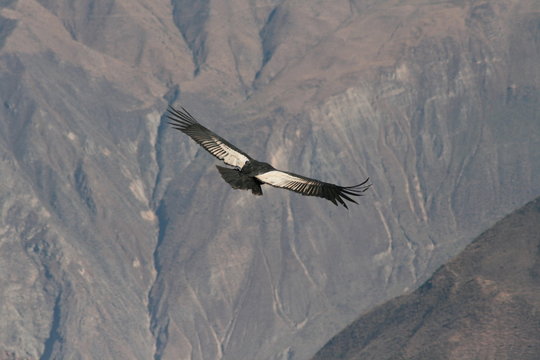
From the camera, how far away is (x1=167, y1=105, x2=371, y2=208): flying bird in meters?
52.7

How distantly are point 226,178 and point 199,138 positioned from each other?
2.35 metres

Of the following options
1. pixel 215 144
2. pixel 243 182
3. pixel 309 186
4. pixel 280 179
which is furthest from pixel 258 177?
pixel 215 144

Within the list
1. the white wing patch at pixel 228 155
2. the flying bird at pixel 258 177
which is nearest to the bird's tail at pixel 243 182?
the flying bird at pixel 258 177

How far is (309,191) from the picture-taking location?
5269 centimetres

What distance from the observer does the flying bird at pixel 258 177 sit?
52.7 m

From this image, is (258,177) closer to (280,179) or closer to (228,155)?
(280,179)

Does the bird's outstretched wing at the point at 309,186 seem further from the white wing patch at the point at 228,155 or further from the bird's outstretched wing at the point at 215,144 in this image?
the bird's outstretched wing at the point at 215,144

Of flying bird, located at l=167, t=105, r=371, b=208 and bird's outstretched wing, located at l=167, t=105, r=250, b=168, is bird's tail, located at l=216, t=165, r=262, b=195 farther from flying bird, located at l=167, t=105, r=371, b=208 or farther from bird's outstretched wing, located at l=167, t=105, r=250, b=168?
bird's outstretched wing, located at l=167, t=105, r=250, b=168

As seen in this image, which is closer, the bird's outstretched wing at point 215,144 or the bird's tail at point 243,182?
the bird's tail at point 243,182

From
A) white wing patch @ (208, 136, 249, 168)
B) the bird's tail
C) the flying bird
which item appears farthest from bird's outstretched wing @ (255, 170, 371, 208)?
white wing patch @ (208, 136, 249, 168)

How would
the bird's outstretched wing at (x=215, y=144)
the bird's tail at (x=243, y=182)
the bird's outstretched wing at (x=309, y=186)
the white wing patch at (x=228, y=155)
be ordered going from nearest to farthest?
the bird's outstretched wing at (x=309, y=186) < the bird's tail at (x=243, y=182) < the white wing patch at (x=228, y=155) < the bird's outstretched wing at (x=215, y=144)

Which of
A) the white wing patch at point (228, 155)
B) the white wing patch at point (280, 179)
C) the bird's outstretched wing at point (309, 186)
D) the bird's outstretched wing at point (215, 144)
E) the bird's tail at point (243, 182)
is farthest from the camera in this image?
the bird's outstretched wing at point (215, 144)

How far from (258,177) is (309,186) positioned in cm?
200

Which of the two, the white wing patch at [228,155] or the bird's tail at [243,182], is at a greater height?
the white wing patch at [228,155]
